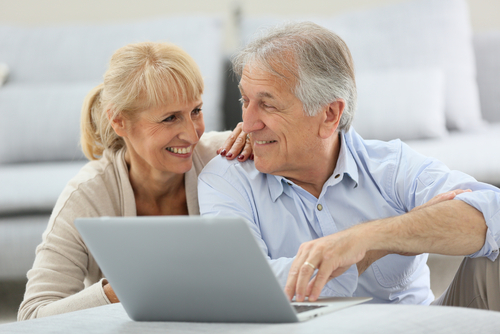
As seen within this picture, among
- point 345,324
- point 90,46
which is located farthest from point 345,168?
point 90,46

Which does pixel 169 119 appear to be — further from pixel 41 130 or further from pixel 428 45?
pixel 428 45

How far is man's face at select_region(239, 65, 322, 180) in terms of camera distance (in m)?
1.41

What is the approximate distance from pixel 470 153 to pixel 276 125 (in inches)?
45.5

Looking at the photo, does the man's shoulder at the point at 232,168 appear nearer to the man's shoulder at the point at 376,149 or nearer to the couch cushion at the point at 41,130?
the man's shoulder at the point at 376,149

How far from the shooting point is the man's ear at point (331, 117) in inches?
57.7

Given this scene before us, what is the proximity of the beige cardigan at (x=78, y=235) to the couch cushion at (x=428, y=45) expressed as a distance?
1.31 meters

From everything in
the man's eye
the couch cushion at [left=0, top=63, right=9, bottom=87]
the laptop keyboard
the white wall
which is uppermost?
the white wall

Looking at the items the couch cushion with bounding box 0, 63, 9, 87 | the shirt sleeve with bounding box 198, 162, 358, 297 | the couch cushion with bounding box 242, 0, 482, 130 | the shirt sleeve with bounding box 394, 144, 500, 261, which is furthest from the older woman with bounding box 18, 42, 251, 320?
the couch cushion with bounding box 0, 63, 9, 87

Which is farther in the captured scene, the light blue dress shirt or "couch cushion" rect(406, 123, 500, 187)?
"couch cushion" rect(406, 123, 500, 187)

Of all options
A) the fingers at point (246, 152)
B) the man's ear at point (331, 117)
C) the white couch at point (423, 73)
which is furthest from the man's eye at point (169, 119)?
the white couch at point (423, 73)

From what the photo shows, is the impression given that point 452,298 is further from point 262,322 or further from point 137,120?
point 137,120

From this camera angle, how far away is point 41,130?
8.62ft

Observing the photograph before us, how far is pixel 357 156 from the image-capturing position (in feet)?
5.00

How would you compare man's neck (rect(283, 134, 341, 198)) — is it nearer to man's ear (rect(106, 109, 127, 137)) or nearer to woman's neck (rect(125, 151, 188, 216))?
woman's neck (rect(125, 151, 188, 216))
